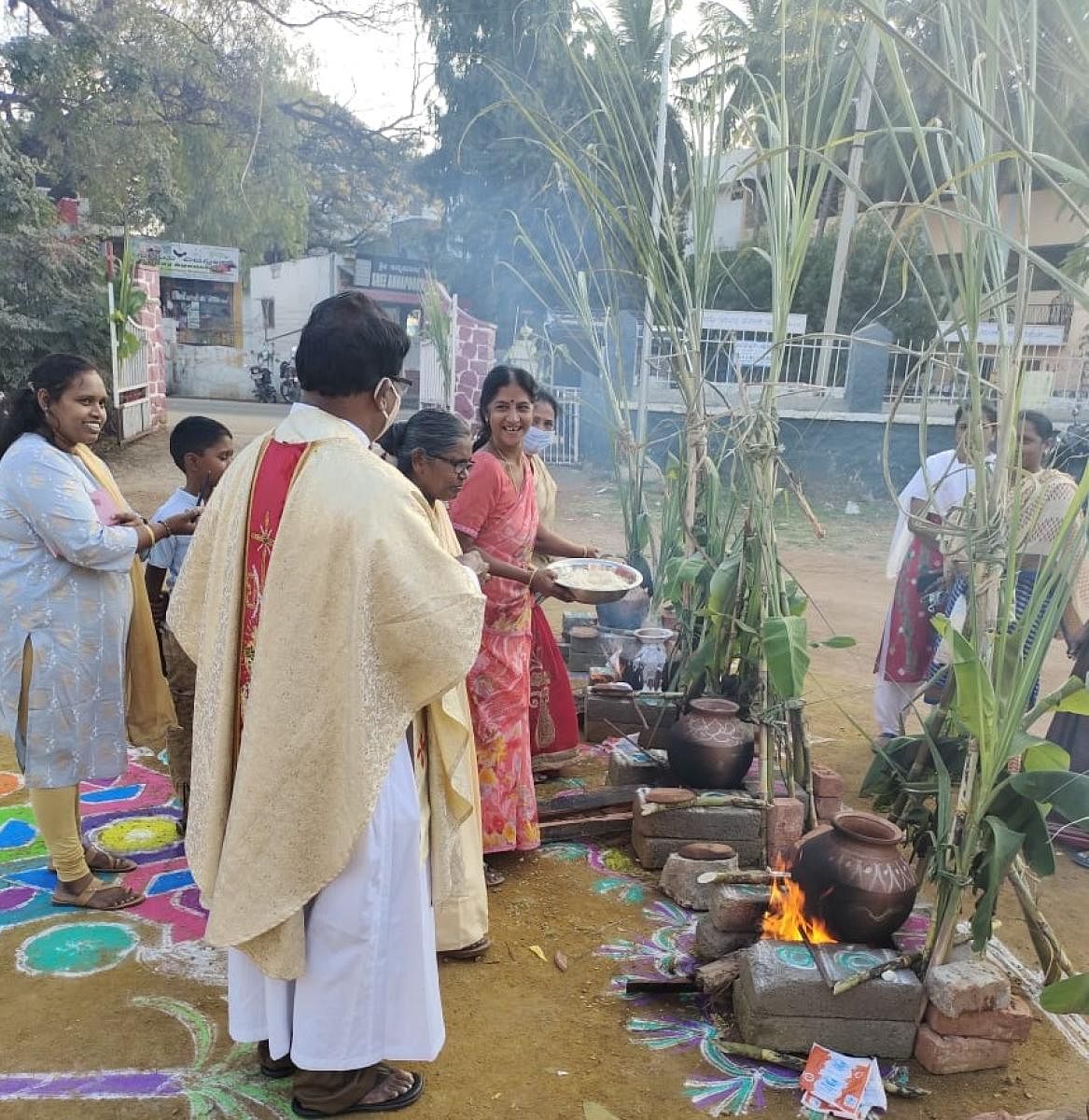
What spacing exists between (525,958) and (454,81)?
752 inches

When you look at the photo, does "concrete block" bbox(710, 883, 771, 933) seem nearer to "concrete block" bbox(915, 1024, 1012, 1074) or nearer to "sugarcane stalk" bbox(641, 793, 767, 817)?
"concrete block" bbox(915, 1024, 1012, 1074)

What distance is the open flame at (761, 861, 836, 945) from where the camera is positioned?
8.20 ft

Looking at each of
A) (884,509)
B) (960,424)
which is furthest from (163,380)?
(960,424)

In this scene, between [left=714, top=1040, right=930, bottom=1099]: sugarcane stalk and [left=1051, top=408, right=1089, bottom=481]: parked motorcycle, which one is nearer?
[left=714, top=1040, right=930, bottom=1099]: sugarcane stalk

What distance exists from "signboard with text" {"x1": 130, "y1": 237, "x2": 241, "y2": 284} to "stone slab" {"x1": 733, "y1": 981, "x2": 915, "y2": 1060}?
892 inches

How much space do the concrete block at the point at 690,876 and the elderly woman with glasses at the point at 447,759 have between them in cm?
66

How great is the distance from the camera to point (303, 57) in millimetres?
14320

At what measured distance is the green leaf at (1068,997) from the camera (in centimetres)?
185

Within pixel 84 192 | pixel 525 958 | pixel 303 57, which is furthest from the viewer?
pixel 303 57

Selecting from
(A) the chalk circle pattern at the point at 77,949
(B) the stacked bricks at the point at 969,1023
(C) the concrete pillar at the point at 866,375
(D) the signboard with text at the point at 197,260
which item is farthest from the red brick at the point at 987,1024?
(D) the signboard with text at the point at 197,260

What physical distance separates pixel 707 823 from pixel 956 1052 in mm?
1101

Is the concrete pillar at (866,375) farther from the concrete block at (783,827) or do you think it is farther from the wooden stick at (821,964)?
the wooden stick at (821,964)

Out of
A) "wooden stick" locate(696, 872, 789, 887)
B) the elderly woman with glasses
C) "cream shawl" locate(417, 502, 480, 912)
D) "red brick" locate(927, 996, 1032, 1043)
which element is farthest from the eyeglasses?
"red brick" locate(927, 996, 1032, 1043)

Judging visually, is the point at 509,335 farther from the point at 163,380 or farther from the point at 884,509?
the point at 884,509
